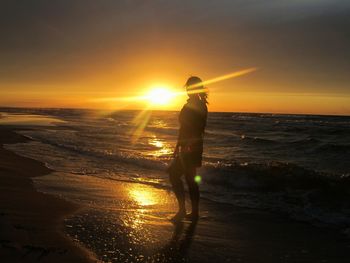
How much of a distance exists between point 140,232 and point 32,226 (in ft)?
4.02

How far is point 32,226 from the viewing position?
4.54 meters

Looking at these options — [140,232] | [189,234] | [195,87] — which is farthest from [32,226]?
[195,87]

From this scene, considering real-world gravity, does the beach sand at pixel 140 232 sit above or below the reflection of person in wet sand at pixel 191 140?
below

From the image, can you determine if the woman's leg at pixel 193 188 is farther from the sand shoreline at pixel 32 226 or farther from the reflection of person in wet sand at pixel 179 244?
the sand shoreline at pixel 32 226

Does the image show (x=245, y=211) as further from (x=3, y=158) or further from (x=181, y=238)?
(x=3, y=158)

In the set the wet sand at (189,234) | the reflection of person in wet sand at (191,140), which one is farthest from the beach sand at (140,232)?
the reflection of person in wet sand at (191,140)

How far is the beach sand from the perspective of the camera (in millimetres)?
3939

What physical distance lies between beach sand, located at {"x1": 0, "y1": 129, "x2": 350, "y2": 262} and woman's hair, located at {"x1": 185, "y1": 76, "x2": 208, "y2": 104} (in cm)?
180

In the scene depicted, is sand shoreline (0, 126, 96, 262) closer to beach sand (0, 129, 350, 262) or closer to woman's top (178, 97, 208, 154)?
beach sand (0, 129, 350, 262)

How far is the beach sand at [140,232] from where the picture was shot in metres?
3.94

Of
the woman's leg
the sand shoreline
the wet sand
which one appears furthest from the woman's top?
the sand shoreline

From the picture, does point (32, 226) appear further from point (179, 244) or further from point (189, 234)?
point (189, 234)

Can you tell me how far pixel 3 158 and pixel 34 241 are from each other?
7.96m

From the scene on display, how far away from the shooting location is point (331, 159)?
15758 millimetres
